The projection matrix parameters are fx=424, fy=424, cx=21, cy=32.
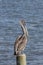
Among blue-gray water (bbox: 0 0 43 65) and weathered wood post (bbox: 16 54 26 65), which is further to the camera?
blue-gray water (bbox: 0 0 43 65)

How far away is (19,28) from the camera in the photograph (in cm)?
888

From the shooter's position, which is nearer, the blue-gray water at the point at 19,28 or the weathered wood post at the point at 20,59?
the weathered wood post at the point at 20,59

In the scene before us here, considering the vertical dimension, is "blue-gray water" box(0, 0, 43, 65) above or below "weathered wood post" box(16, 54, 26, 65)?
below

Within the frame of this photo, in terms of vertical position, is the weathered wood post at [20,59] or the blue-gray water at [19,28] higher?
the weathered wood post at [20,59]

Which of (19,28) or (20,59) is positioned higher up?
(20,59)

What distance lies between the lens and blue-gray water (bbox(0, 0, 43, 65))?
7361 mm

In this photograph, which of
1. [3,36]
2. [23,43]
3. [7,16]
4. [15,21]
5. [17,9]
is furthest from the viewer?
[17,9]

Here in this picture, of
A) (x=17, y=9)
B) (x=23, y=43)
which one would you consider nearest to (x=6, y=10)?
(x=17, y=9)

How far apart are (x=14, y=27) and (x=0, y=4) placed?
255cm

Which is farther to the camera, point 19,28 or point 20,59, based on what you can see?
point 19,28

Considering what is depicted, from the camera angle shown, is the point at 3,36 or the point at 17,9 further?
the point at 17,9

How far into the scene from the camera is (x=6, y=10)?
11047 millimetres

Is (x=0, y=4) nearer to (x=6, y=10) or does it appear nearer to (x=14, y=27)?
(x=6, y=10)

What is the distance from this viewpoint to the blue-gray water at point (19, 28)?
7361mm
